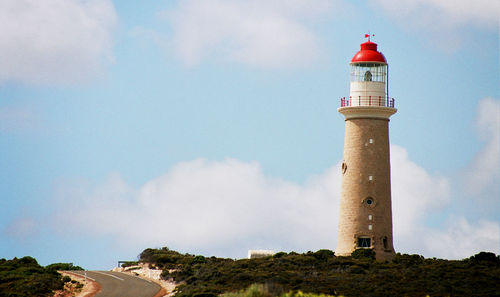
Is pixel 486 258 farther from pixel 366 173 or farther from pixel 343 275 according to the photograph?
pixel 343 275

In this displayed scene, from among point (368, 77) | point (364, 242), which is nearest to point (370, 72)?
point (368, 77)

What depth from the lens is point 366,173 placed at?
2443 inches

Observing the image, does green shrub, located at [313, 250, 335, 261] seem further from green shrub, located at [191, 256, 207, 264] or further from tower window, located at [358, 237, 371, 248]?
green shrub, located at [191, 256, 207, 264]

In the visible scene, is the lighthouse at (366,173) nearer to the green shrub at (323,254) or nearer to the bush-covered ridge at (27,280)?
the green shrub at (323,254)

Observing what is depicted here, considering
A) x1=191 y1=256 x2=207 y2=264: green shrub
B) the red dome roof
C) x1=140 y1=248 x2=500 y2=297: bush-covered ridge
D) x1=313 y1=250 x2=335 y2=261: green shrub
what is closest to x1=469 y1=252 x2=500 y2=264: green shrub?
x1=140 y1=248 x2=500 y2=297: bush-covered ridge

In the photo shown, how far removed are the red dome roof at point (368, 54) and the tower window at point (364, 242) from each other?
1148 centimetres

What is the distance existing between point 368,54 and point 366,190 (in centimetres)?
897

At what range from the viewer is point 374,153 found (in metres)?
62.3

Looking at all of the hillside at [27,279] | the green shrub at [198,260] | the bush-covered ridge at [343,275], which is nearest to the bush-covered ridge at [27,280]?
the hillside at [27,279]

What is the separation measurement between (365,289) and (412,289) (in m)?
2.29

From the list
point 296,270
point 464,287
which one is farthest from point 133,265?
point 464,287

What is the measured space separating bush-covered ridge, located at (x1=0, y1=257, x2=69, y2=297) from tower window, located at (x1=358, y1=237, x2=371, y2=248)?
18.3 m

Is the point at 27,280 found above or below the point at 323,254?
below

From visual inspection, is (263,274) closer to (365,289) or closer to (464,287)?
(365,289)
